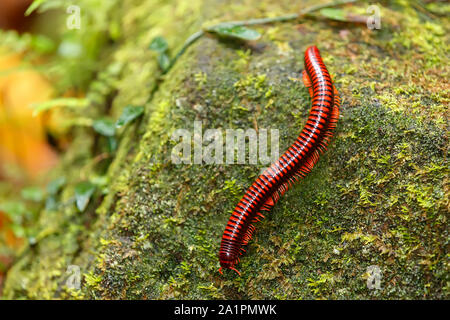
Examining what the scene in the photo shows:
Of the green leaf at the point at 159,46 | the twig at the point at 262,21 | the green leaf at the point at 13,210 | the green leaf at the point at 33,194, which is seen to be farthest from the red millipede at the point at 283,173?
the green leaf at the point at 13,210

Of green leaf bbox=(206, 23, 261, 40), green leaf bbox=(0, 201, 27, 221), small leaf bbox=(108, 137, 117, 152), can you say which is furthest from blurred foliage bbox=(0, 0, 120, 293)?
green leaf bbox=(206, 23, 261, 40)

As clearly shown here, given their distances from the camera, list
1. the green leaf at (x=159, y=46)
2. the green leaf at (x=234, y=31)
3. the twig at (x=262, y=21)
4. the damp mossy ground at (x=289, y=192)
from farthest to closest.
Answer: the green leaf at (x=159, y=46), the twig at (x=262, y=21), the green leaf at (x=234, y=31), the damp mossy ground at (x=289, y=192)

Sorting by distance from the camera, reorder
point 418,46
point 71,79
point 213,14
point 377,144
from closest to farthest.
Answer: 1. point 377,144
2. point 418,46
3. point 213,14
4. point 71,79

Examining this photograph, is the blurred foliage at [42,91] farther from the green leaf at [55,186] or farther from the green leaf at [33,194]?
the green leaf at [55,186]

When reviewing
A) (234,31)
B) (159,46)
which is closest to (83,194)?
(159,46)
